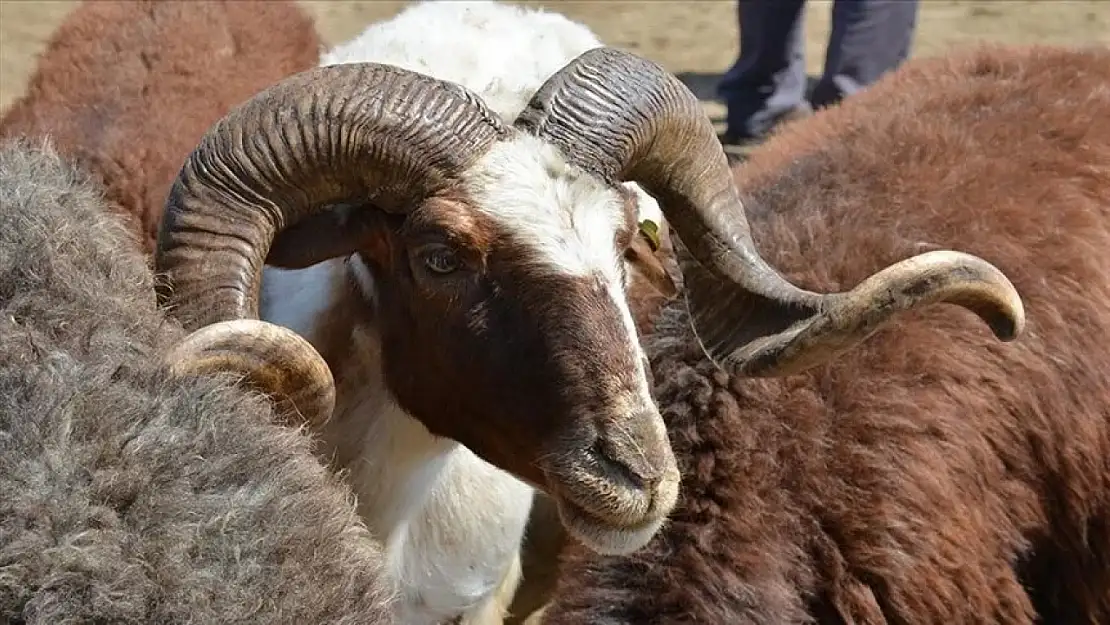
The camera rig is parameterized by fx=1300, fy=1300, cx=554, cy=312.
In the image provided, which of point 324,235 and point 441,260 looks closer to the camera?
point 441,260

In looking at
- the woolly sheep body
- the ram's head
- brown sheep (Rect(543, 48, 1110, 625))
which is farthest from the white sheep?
brown sheep (Rect(543, 48, 1110, 625))

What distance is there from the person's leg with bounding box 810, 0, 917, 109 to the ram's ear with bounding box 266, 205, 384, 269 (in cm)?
439

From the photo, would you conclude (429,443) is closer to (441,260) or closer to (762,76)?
(441,260)

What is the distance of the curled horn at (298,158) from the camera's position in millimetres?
2686

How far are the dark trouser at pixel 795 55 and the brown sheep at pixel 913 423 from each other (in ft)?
10.9

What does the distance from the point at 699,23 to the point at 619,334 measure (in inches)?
319

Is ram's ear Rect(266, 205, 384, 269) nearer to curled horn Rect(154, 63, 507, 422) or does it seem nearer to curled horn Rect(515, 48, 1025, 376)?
curled horn Rect(154, 63, 507, 422)

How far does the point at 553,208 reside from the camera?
271cm

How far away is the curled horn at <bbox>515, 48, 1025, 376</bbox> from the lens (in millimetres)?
2689

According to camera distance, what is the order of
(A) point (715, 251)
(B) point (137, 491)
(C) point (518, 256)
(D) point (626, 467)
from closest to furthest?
(B) point (137, 491) < (D) point (626, 467) < (C) point (518, 256) < (A) point (715, 251)

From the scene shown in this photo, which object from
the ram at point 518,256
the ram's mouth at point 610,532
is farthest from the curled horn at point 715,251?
the ram's mouth at point 610,532

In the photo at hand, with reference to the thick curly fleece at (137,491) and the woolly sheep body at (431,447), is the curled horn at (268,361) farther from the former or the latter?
the woolly sheep body at (431,447)

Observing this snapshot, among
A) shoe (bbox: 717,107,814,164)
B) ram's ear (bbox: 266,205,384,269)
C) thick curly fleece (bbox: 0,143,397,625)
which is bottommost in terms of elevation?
shoe (bbox: 717,107,814,164)

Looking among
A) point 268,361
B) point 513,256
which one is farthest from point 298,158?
point 268,361
